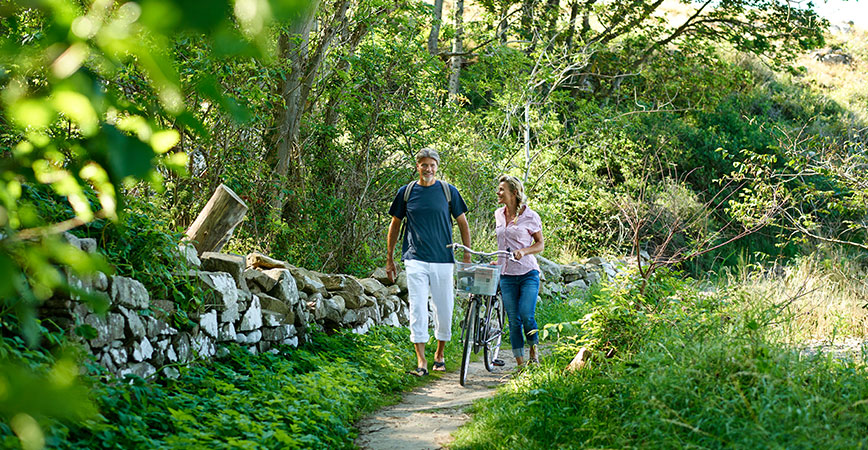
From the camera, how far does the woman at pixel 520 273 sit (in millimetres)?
6508

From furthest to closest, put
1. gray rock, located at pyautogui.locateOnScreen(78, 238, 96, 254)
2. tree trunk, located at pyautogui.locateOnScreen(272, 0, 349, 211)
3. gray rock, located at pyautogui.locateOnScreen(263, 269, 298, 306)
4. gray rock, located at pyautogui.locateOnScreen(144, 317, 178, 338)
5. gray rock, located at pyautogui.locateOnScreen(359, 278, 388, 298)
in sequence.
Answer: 1. tree trunk, located at pyautogui.locateOnScreen(272, 0, 349, 211)
2. gray rock, located at pyautogui.locateOnScreen(359, 278, 388, 298)
3. gray rock, located at pyautogui.locateOnScreen(263, 269, 298, 306)
4. gray rock, located at pyautogui.locateOnScreen(144, 317, 178, 338)
5. gray rock, located at pyautogui.locateOnScreen(78, 238, 96, 254)

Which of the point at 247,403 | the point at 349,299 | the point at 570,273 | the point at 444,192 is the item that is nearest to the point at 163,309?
the point at 247,403

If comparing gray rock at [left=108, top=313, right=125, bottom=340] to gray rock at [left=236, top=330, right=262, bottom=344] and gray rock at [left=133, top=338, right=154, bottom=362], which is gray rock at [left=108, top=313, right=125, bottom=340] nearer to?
gray rock at [left=133, top=338, right=154, bottom=362]

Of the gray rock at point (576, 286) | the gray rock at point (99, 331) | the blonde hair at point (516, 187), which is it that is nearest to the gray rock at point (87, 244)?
the gray rock at point (99, 331)

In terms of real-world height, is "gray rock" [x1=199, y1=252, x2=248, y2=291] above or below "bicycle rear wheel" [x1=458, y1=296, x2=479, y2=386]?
above

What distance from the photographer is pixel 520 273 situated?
21.4ft

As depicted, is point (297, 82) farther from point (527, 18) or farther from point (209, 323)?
point (527, 18)

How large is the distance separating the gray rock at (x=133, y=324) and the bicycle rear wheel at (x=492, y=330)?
3.45 m

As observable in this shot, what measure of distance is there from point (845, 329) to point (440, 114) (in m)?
5.92

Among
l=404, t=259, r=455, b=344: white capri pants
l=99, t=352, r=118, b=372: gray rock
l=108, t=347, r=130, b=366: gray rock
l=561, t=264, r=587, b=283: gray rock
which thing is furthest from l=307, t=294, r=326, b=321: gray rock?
l=561, t=264, r=587, b=283: gray rock

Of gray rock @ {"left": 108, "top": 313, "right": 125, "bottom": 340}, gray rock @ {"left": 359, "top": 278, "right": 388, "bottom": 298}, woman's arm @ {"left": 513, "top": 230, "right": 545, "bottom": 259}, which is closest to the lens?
gray rock @ {"left": 108, "top": 313, "right": 125, "bottom": 340}

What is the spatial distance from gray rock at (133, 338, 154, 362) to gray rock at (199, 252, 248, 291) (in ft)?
4.21

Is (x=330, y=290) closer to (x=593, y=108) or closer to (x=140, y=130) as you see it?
(x=140, y=130)

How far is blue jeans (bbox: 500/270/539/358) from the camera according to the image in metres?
6.49
